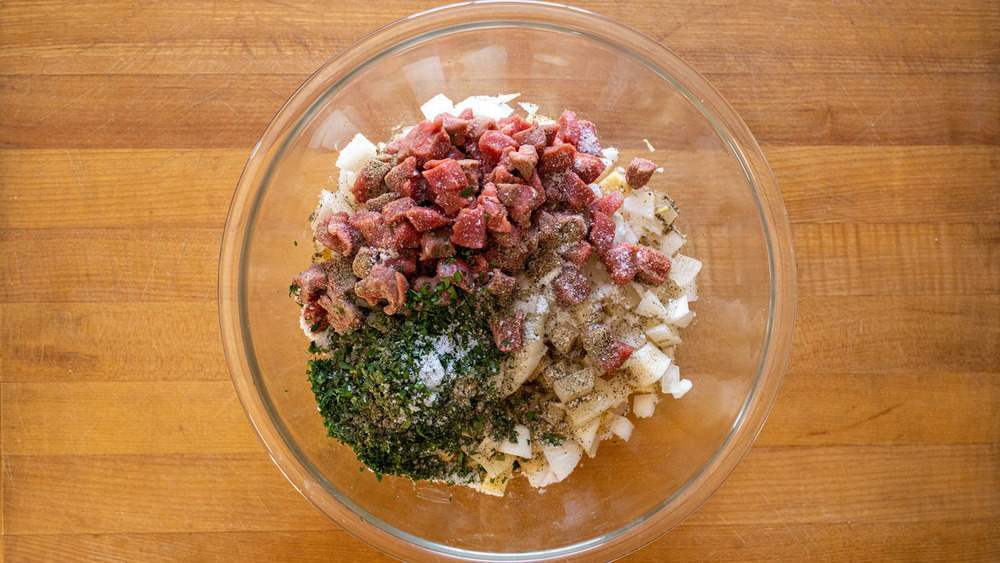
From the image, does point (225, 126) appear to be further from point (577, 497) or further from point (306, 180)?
point (577, 497)

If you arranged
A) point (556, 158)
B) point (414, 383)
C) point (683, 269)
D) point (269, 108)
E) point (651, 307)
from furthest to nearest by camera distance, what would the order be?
point (269, 108) → point (683, 269) → point (651, 307) → point (556, 158) → point (414, 383)

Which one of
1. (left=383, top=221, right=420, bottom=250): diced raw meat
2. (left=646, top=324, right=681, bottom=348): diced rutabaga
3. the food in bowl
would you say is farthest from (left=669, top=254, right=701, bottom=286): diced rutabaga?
(left=383, top=221, right=420, bottom=250): diced raw meat

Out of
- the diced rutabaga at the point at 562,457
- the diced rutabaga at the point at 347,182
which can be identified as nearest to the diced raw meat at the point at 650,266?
the diced rutabaga at the point at 562,457

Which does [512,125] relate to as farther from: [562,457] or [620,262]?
[562,457]

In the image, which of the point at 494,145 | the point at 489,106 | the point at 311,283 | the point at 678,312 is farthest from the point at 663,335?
the point at 311,283

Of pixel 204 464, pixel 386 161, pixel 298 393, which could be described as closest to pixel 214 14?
pixel 386 161

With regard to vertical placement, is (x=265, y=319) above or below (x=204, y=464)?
above

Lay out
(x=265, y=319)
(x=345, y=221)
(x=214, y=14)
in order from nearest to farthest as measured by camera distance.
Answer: (x=345, y=221), (x=265, y=319), (x=214, y=14)
